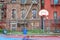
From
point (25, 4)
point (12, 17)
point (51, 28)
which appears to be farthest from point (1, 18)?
point (51, 28)

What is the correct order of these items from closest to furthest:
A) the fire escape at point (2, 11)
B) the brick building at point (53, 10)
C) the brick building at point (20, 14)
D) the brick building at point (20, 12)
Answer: the brick building at point (53, 10) < the brick building at point (20, 14) < the brick building at point (20, 12) < the fire escape at point (2, 11)

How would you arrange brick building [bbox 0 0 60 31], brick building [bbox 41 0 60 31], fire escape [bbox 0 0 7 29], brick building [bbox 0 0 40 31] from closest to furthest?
brick building [bbox 41 0 60 31]
brick building [bbox 0 0 60 31]
brick building [bbox 0 0 40 31]
fire escape [bbox 0 0 7 29]

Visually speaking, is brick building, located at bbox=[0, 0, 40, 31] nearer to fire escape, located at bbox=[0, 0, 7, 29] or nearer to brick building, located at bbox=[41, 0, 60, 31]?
fire escape, located at bbox=[0, 0, 7, 29]

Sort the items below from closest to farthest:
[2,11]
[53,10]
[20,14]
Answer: [53,10]
[2,11]
[20,14]

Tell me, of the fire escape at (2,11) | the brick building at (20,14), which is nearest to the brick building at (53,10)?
the brick building at (20,14)

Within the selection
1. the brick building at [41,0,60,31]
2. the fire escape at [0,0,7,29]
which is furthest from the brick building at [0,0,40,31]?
the brick building at [41,0,60,31]

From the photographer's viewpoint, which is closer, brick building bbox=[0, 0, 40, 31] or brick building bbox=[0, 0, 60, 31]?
brick building bbox=[0, 0, 60, 31]

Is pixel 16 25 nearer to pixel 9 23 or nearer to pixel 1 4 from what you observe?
pixel 9 23

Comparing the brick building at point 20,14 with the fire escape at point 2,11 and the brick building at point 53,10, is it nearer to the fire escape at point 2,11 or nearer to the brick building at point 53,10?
A: the fire escape at point 2,11

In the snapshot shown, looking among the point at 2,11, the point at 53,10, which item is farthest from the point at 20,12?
the point at 53,10

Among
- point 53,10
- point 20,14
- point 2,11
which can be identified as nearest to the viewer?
point 53,10

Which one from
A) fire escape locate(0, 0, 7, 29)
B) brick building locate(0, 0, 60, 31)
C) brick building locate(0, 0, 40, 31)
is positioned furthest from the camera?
fire escape locate(0, 0, 7, 29)

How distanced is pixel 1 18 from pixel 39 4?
7178 millimetres

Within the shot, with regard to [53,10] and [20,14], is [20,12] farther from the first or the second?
[53,10]
